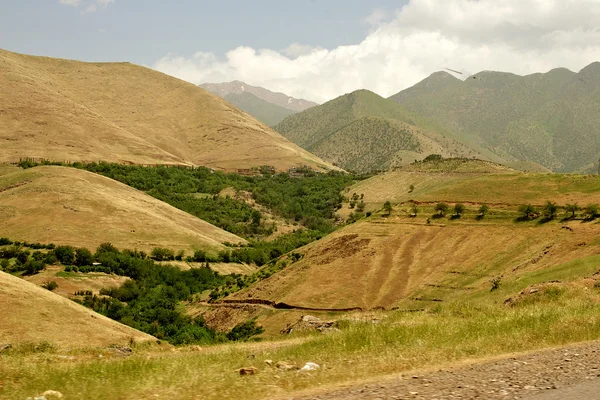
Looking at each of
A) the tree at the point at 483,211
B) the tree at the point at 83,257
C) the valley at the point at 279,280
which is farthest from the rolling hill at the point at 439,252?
the tree at the point at 83,257

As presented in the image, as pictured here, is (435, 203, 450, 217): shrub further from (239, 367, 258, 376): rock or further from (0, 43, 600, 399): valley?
(239, 367, 258, 376): rock

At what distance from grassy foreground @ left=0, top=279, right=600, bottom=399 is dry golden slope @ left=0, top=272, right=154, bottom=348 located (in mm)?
14293

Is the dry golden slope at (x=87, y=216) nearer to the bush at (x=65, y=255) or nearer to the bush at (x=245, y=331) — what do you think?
the bush at (x=65, y=255)

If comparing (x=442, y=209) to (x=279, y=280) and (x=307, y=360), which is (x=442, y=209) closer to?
(x=279, y=280)

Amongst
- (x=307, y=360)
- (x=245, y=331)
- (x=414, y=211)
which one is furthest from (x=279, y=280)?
(x=307, y=360)

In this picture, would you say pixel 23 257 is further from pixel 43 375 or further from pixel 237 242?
pixel 43 375

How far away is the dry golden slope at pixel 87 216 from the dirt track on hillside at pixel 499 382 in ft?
374

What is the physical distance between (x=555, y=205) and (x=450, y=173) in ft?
203

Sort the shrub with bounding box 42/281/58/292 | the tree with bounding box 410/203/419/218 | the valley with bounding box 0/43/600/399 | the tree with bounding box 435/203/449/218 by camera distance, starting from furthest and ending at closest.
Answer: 1. the shrub with bounding box 42/281/58/292
2. the tree with bounding box 410/203/419/218
3. the tree with bounding box 435/203/449/218
4. the valley with bounding box 0/43/600/399

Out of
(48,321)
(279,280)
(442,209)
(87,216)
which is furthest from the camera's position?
(87,216)

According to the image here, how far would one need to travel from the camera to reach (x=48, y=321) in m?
40.4

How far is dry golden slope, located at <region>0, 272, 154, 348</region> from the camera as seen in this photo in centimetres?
3734

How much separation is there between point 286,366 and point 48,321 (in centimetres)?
3060

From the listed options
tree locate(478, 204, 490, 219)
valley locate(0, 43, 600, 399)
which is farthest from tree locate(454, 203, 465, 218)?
tree locate(478, 204, 490, 219)
